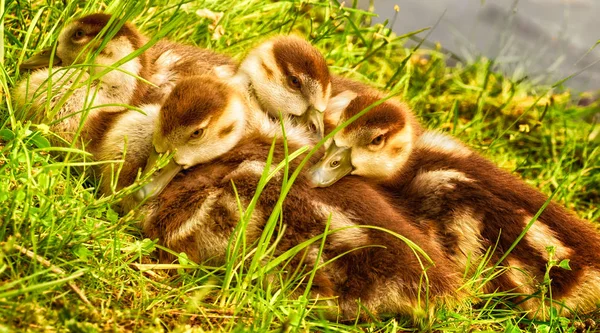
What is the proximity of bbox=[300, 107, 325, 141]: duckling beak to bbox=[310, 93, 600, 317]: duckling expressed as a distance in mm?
175

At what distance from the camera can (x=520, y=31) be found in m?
4.34

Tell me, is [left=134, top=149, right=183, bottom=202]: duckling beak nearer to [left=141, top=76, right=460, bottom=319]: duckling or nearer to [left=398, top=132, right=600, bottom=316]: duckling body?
[left=141, top=76, right=460, bottom=319]: duckling

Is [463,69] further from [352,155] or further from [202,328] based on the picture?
[202,328]

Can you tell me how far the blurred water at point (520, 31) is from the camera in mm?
4148

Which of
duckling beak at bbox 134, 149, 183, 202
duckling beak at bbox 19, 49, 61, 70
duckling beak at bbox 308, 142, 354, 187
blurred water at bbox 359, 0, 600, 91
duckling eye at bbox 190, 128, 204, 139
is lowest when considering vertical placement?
duckling beak at bbox 134, 149, 183, 202

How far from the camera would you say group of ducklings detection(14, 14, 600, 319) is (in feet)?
6.63

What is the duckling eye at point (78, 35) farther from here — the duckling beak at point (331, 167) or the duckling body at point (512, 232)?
the duckling body at point (512, 232)

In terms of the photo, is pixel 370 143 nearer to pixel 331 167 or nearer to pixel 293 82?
pixel 331 167

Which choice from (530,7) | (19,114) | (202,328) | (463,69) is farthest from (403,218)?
(530,7)

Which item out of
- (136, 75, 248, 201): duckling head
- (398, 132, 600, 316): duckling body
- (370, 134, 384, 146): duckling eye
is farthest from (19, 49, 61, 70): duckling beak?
(398, 132, 600, 316): duckling body

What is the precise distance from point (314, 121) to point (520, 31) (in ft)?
7.96

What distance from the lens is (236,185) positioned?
211cm

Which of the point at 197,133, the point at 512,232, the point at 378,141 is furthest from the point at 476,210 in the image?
the point at 197,133

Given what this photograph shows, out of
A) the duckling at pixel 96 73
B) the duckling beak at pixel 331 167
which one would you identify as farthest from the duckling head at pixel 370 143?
the duckling at pixel 96 73
